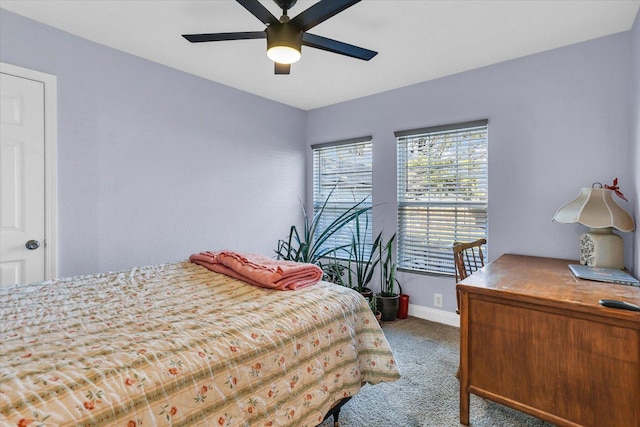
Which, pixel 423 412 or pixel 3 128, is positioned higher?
pixel 3 128

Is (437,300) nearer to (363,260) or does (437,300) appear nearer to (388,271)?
(388,271)

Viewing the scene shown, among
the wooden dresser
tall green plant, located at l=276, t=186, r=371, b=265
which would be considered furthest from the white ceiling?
the wooden dresser

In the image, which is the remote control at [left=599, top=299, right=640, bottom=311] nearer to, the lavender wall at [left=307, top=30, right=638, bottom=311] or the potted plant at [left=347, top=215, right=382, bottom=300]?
the lavender wall at [left=307, top=30, right=638, bottom=311]

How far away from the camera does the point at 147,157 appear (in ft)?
9.17

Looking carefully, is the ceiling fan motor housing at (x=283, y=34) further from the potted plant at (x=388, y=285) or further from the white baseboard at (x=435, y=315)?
the white baseboard at (x=435, y=315)

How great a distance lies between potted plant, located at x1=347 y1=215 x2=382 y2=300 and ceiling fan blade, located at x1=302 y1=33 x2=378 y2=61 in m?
1.67

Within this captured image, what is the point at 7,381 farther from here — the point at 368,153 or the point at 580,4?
the point at 368,153

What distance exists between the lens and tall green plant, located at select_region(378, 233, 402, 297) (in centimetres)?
329

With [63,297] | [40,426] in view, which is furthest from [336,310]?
[63,297]

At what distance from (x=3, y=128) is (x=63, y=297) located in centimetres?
137

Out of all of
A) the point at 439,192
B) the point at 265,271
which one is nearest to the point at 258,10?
the point at 265,271

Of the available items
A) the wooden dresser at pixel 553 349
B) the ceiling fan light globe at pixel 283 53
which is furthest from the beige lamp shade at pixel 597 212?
the ceiling fan light globe at pixel 283 53

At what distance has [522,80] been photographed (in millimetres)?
2680

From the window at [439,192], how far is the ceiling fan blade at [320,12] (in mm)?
1881
